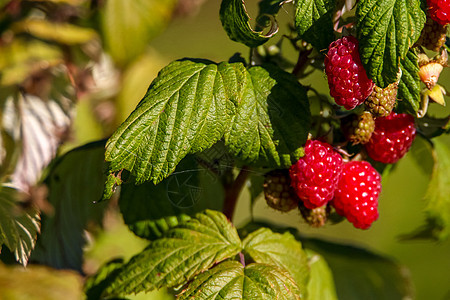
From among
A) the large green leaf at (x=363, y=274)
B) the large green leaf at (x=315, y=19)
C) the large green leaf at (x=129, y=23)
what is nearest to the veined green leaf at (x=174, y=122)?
the large green leaf at (x=315, y=19)

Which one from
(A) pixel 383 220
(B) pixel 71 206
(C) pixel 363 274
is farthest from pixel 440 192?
(A) pixel 383 220

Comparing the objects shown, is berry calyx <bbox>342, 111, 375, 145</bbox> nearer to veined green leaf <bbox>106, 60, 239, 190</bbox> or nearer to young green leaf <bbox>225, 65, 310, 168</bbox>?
young green leaf <bbox>225, 65, 310, 168</bbox>

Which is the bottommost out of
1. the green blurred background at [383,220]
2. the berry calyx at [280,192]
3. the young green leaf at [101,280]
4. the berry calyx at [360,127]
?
the green blurred background at [383,220]

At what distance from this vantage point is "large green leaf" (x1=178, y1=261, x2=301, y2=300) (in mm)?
904

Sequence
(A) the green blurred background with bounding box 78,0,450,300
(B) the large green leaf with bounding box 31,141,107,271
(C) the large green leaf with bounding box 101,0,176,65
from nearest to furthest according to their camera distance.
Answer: (B) the large green leaf with bounding box 31,141,107,271 → (C) the large green leaf with bounding box 101,0,176,65 → (A) the green blurred background with bounding box 78,0,450,300

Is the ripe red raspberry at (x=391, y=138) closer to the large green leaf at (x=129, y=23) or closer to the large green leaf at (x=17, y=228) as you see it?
the large green leaf at (x=17, y=228)

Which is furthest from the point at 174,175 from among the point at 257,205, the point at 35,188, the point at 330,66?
the point at 257,205

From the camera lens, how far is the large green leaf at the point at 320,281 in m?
1.30

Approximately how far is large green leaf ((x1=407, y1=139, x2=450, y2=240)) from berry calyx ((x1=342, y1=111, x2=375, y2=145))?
0.34m

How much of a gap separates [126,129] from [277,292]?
1.10 ft

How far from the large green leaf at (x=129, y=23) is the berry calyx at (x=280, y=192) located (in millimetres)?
773

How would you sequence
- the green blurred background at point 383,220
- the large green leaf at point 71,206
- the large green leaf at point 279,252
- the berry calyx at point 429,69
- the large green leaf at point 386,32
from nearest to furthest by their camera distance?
the large green leaf at point 386,32 → the berry calyx at point 429,69 → the large green leaf at point 279,252 → the large green leaf at point 71,206 → the green blurred background at point 383,220

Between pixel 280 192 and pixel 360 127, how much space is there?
0.17 m

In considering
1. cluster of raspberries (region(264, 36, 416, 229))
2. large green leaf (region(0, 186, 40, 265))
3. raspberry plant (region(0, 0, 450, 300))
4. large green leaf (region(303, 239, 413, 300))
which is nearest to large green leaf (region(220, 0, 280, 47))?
raspberry plant (region(0, 0, 450, 300))
